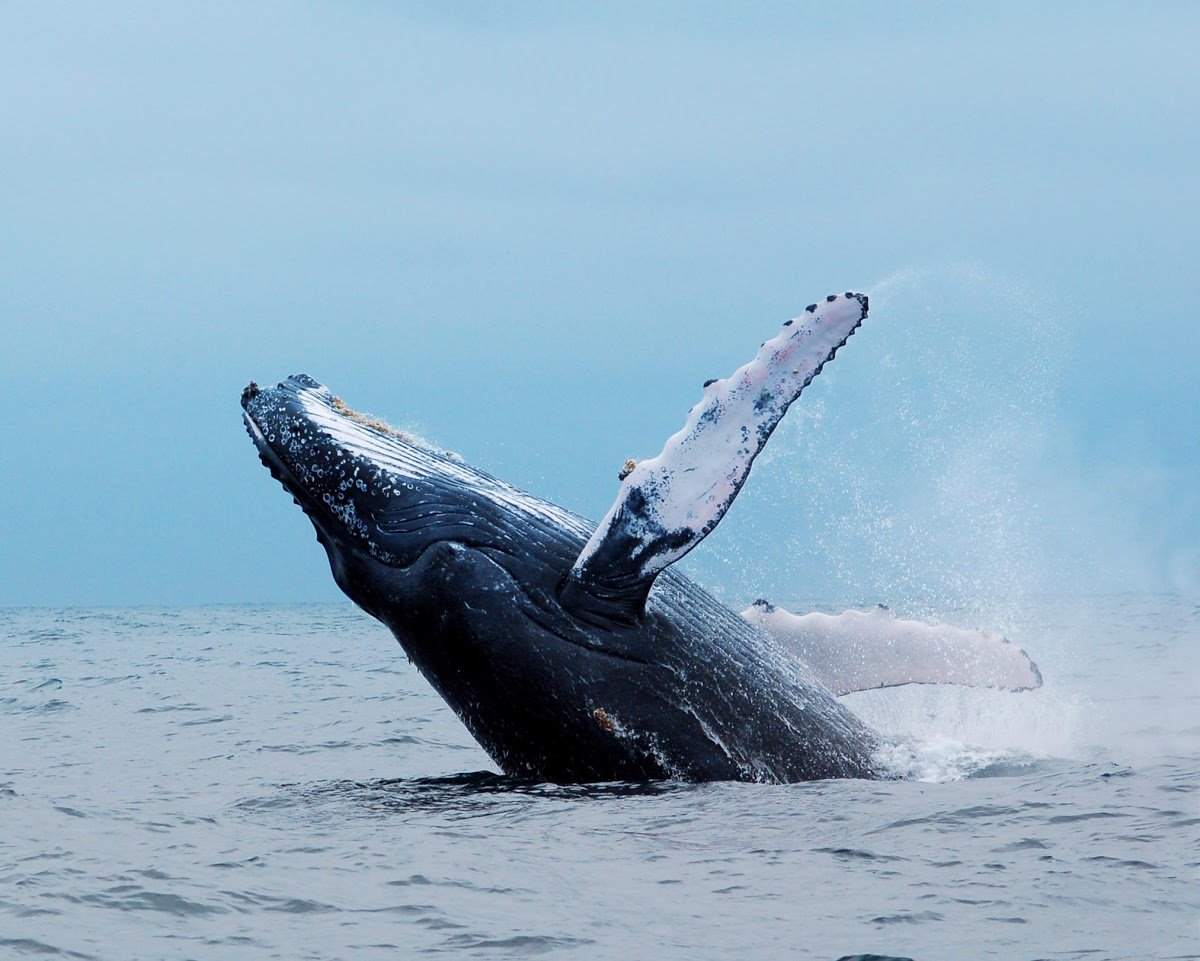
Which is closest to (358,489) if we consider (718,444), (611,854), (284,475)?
(284,475)

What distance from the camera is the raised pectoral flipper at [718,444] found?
6801 mm

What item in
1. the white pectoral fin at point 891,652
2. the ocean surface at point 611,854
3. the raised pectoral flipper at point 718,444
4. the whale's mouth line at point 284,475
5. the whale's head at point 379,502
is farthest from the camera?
the white pectoral fin at point 891,652

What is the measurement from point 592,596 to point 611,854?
163 cm

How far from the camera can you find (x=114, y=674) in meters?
22.4

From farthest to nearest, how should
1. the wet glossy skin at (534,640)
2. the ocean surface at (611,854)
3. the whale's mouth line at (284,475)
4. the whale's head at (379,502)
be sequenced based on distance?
1. the whale's mouth line at (284,475)
2. the whale's head at (379,502)
3. the wet glossy skin at (534,640)
4. the ocean surface at (611,854)

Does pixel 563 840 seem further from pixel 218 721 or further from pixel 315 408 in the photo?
pixel 218 721

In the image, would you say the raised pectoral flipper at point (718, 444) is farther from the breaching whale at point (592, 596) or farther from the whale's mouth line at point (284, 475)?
the whale's mouth line at point (284, 475)

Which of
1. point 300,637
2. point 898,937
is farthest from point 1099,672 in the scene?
point 300,637

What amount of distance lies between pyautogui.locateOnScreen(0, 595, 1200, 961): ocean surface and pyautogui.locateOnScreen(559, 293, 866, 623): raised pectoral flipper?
4.45 feet

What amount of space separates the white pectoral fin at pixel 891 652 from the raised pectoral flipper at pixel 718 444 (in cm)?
213

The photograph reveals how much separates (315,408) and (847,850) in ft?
13.5

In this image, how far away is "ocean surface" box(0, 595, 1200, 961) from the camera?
4.88m

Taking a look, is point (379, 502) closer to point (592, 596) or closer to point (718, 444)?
point (592, 596)

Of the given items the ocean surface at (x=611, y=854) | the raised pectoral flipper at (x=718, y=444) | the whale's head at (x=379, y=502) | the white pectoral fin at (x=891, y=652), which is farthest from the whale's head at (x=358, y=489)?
the white pectoral fin at (x=891, y=652)
